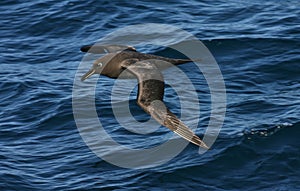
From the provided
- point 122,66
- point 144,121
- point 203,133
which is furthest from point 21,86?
point 122,66

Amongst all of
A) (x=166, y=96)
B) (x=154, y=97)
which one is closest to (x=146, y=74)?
(x=154, y=97)

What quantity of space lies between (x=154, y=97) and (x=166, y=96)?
7.45 m

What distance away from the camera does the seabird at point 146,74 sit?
1380 cm

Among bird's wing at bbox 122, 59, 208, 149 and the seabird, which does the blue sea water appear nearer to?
the seabird

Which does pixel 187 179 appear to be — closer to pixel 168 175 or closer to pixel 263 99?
pixel 168 175

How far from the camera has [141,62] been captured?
15.3 meters

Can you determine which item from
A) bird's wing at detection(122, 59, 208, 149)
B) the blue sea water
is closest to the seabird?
bird's wing at detection(122, 59, 208, 149)

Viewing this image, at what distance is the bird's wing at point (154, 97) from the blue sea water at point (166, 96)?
3779 mm

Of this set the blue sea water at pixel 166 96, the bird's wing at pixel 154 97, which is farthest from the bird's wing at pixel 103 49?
the blue sea water at pixel 166 96

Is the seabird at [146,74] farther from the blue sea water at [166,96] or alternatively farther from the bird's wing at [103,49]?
the blue sea water at [166,96]

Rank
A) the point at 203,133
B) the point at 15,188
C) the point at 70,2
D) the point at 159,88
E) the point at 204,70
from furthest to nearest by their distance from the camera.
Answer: the point at 70,2 < the point at 204,70 < the point at 203,133 < the point at 15,188 < the point at 159,88

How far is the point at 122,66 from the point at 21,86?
7667 millimetres

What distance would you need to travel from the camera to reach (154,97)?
14328 millimetres

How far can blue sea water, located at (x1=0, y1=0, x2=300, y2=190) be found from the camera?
1853 centimetres
